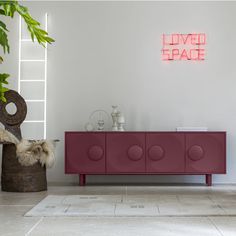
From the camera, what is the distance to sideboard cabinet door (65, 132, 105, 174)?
6.42m

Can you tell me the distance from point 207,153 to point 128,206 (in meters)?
2.18

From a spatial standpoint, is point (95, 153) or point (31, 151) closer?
point (31, 151)

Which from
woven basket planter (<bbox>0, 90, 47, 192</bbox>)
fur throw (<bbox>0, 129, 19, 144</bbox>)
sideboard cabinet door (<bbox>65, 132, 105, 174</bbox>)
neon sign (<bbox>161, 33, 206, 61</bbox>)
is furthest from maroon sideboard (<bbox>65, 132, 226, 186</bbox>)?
neon sign (<bbox>161, 33, 206, 61</bbox>)

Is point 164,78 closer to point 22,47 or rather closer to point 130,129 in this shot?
point 130,129

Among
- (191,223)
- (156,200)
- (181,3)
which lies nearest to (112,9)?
(181,3)

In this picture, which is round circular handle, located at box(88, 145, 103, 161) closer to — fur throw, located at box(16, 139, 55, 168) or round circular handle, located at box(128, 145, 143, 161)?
round circular handle, located at box(128, 145, 143, 161)

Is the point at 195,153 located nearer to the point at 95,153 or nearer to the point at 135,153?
the point at 135,153

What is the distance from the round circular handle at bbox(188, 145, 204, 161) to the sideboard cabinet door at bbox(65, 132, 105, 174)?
103 centimetres

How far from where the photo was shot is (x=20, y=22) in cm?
698

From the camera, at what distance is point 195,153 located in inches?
251

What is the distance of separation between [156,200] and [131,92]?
7.35ft

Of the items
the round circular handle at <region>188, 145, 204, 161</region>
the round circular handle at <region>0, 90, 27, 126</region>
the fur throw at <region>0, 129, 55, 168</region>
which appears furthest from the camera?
the round circular handle at <region>188, 145, 204, 161</region>

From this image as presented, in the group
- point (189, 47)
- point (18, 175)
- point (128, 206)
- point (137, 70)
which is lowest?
point (128, 206)

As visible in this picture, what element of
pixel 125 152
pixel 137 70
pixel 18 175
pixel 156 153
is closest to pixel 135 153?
pixel 125 152
